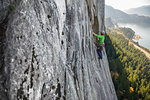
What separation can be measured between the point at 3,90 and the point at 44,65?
5.27 feet

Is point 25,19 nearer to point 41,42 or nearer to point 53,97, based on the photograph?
point 41,42

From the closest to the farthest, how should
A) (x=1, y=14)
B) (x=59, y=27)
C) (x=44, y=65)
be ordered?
(x=1, y=14) < (x=44, y=65) < (x=59, y=27)

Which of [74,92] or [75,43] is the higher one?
[75,43]

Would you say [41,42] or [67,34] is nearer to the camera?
[41,42]

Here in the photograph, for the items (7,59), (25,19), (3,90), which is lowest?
(3,90)

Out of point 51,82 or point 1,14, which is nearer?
point 1,14

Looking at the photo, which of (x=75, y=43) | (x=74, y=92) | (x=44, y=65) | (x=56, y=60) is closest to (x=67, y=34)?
(x=75, y=43)

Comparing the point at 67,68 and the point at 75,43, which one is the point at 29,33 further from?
the point at 75,43

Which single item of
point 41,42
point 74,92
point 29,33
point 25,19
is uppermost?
point 25,19

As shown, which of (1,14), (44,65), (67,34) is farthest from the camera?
(67,34)

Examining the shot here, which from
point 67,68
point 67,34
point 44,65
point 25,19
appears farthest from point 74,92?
point 25,19

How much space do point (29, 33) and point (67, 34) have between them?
2863 mm

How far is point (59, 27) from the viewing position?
565 cm

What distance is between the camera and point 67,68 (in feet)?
19.3
